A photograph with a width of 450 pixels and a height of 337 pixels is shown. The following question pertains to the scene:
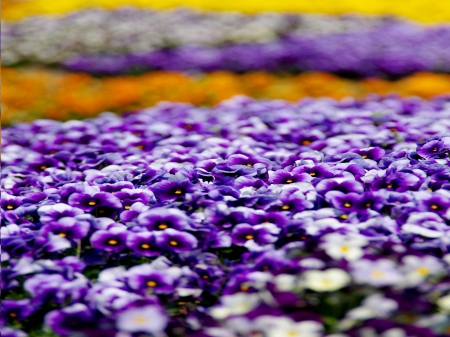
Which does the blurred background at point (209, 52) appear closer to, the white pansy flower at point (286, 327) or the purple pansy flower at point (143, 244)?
the purple pansy flower at point (143, 244)

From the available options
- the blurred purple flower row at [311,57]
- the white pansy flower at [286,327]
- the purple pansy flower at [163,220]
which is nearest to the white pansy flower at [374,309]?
the white pansy flower at [286,327]

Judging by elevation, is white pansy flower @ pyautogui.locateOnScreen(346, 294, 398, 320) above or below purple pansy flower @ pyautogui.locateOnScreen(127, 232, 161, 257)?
above

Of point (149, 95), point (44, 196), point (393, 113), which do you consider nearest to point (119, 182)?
point (44, 196)

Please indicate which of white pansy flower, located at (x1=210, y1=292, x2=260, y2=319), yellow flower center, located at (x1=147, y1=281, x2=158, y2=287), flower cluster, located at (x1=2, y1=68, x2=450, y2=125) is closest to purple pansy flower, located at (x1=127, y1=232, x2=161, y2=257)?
yellow flower center, located at (x1=147, y1=281, x2=158, y2=287)

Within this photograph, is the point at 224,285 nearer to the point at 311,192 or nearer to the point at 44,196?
the point at 311,192

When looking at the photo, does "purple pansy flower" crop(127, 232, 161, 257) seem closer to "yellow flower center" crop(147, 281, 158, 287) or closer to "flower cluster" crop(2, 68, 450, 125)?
"yellow flower center" crop(147, 281, 158, 287)

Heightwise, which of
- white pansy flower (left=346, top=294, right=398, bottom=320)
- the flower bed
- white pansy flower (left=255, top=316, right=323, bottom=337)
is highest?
white pansy flower (left=346, top=294, right=398, bottom=320)

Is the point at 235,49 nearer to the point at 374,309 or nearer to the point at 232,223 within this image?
the point at 232,223
